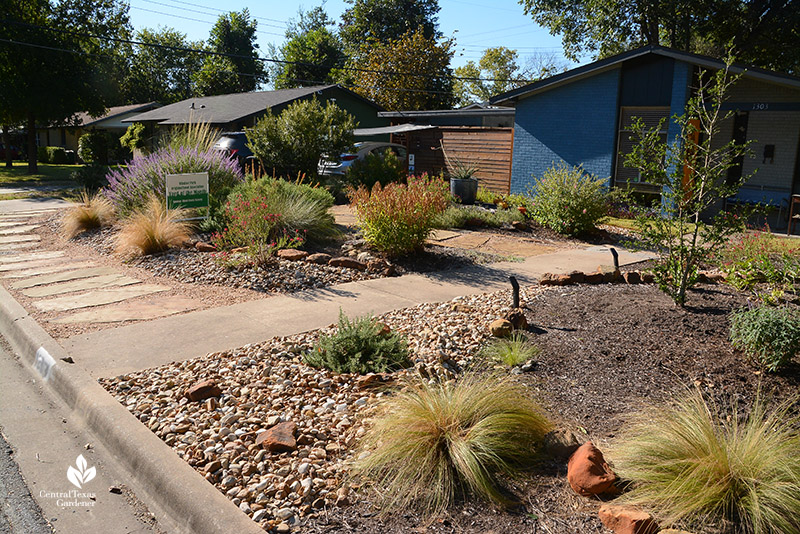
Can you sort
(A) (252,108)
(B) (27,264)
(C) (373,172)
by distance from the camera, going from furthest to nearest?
(A) (252,108)
(C) (373,172)
(B) (27,264)

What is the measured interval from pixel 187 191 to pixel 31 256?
289 centimetres

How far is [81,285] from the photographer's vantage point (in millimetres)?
8305

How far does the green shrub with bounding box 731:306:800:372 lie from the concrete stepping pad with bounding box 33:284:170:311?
6.56 m

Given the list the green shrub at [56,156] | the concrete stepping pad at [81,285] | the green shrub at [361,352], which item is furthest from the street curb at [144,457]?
the green shrub at [56,156]

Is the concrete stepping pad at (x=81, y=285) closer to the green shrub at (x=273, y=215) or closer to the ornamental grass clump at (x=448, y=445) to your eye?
the green shrub at (x=273, y=215)

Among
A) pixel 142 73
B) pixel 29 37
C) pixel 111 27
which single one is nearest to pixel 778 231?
pixel 29 37

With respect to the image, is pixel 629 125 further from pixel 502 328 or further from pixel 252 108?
pixel 252 108

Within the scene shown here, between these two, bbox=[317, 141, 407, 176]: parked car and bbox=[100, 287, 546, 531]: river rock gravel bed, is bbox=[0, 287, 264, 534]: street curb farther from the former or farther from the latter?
bbox=[317, 141, 407, 176]: parked car

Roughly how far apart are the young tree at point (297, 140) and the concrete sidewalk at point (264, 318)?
326 inches

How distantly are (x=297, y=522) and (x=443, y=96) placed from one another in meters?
42.6

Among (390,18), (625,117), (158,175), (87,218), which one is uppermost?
(390,18)

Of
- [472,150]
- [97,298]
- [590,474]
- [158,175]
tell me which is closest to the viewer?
[590,474]

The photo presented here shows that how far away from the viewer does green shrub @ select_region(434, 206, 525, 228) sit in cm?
1295

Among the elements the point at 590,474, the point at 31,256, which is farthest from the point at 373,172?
the point at 590,474
